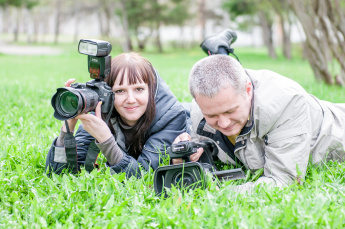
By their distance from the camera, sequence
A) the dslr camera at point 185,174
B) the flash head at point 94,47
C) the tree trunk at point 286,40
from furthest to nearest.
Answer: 1. the tree trunk at point 286,40
2. the flash head at point 94,47
3. the dslr camera at point 185,174

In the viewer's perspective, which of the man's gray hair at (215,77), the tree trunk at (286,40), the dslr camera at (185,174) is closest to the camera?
the man's gray hair at (215,77)

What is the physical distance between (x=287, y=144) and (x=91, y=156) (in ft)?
4.39

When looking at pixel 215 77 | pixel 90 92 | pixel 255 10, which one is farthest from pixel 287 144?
pixel 255 10

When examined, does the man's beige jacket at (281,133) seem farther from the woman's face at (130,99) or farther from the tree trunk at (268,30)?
the tree trunk at (268,30)

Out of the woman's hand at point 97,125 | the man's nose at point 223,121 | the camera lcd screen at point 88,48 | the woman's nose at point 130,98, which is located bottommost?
the woman's hand at point 97,125

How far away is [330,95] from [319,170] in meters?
3.17

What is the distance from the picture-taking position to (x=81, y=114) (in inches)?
111

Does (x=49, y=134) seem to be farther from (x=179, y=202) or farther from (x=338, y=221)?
(x=338, y=221)

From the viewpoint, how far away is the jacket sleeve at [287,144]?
2.74 metres

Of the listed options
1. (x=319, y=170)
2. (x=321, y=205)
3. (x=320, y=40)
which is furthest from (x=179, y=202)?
(x=320, y=40)

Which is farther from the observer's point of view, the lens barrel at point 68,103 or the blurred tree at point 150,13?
the blurred tree at point 150,13

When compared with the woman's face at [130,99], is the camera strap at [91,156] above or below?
below

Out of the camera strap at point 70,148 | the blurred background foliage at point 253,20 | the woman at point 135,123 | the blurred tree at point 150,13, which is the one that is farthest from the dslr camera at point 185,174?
the blurred tree at point 150,13

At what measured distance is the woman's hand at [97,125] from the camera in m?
2.88
